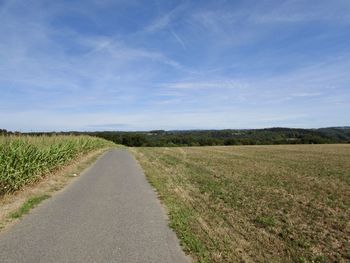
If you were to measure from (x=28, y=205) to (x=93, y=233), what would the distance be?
3309 millimetres

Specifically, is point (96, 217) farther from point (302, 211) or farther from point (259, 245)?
point (302, 211)

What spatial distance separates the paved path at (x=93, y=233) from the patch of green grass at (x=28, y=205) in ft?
0.67

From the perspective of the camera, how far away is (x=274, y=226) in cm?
710

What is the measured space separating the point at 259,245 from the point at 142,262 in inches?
90.7

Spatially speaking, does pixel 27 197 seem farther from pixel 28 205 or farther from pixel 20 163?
pixel 20 163

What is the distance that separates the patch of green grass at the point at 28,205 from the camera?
7412mm

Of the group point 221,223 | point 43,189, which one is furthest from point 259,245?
point 43,189

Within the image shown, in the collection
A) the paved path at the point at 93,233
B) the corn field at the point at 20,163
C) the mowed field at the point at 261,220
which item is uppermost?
the corn field at the point at 20,163

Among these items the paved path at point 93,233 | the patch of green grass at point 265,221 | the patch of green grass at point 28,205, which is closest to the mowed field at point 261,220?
the patch of green grass at point 265,221

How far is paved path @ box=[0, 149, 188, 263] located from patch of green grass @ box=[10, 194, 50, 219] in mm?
204

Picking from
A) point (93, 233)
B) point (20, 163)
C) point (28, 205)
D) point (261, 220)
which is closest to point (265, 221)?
point (261, 220)

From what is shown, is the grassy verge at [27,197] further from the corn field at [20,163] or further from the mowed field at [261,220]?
the mowed field at [261,220]

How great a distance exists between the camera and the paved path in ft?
16.1

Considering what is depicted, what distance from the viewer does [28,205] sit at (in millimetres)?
Answer: 8430
